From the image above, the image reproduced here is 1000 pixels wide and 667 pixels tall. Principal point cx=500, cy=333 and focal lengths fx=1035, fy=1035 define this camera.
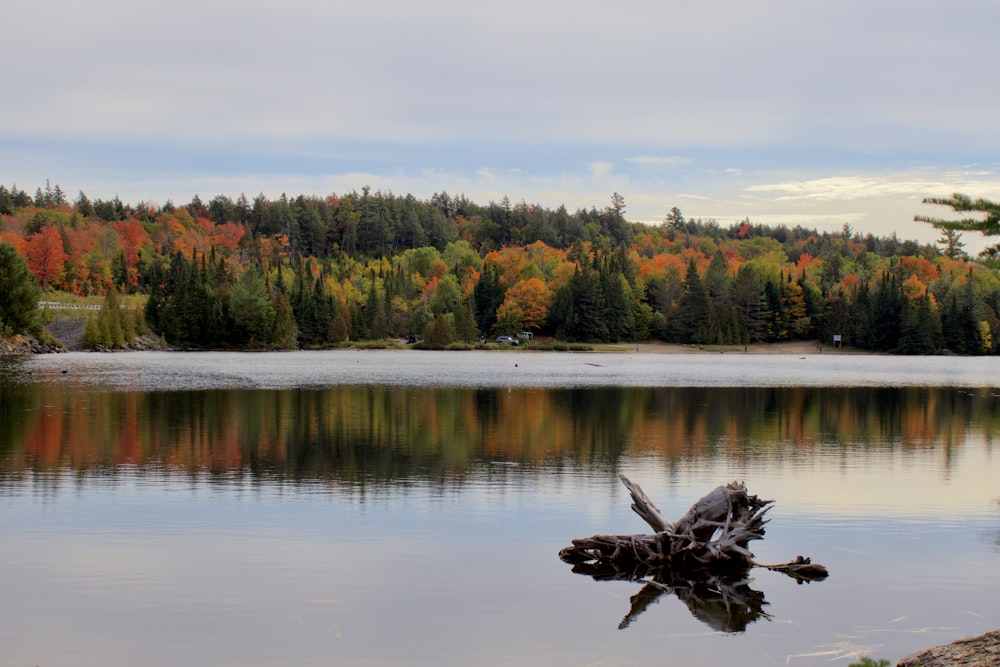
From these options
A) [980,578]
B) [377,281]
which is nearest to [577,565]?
[980,578]

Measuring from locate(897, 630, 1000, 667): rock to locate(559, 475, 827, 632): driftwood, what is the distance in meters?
3.87

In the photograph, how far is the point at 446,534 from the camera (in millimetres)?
16781

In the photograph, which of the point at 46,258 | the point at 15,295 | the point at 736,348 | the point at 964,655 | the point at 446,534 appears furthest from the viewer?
the point at 46,258

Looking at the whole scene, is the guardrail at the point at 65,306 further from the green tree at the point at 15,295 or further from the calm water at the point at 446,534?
the calm water at the point at 446,534

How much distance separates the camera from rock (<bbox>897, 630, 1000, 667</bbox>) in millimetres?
9250

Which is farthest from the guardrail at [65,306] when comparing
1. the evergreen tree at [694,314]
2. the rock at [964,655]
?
the rock at [964,655]

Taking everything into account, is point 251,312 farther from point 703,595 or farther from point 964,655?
point 964,655

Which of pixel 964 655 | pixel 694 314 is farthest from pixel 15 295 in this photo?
pixel 964 655

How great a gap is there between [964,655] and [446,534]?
29.1 feet

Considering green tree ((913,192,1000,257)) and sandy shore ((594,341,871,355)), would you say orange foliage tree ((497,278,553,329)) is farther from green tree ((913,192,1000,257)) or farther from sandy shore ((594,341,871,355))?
green tree ((913,192,1000,257))

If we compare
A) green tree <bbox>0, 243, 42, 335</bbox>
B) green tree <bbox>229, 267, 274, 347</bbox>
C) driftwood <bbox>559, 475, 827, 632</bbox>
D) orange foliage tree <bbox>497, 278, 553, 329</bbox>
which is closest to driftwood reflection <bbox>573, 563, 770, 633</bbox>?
driftwood <bbox>559, 475, 827, 632</bbox>

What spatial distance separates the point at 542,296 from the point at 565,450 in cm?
12799

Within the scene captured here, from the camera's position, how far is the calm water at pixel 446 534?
458 inches

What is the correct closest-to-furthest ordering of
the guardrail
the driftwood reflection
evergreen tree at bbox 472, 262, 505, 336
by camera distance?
the driftwood reflection
the guardrail
evergreen tree at bbox 472, 262, 505, 336
